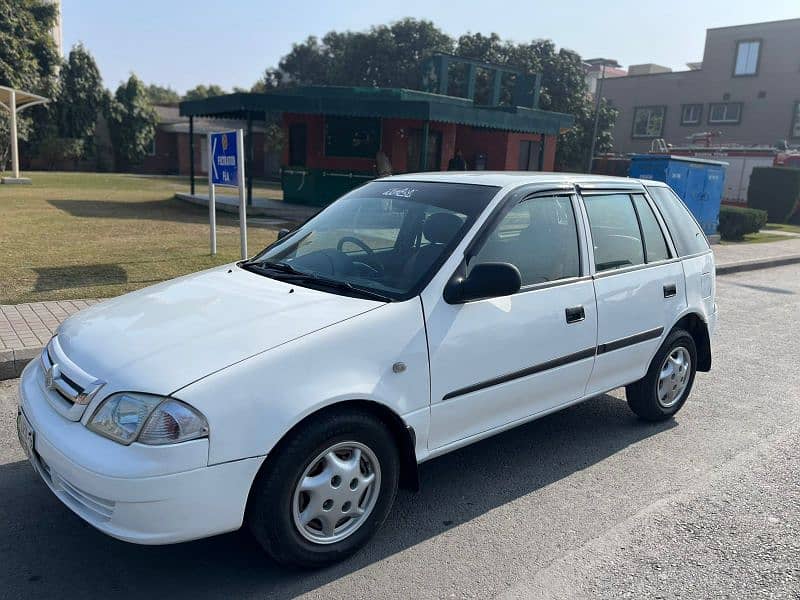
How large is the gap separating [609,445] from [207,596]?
281 cm

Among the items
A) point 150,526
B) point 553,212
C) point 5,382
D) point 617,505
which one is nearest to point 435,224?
point 553,212

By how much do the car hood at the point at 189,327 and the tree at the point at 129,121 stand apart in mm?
42381

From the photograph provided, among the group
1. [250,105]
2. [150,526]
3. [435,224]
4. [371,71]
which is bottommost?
[150,526]

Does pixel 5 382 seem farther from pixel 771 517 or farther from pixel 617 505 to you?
pixel 771 517

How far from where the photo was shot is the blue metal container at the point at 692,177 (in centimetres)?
1577

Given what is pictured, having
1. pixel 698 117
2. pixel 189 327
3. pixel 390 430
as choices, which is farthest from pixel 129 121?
pixel 390 430

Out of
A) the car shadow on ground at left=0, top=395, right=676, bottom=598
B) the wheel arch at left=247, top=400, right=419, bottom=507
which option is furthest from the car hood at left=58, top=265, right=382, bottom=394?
the car shadow on ground at left=0, top=395, right=676, bottom=598

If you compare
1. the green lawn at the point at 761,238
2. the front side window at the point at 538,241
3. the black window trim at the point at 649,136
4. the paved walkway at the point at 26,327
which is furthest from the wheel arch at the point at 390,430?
the black window trim at the point at 649,136

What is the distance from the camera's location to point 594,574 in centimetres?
295

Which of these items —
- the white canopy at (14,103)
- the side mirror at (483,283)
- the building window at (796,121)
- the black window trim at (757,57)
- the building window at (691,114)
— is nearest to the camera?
the side mirror at (483,283)

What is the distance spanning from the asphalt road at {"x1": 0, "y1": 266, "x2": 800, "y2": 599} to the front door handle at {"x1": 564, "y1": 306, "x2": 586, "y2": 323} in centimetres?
96

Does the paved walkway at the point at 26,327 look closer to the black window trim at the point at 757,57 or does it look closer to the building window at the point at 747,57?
the black window trim at the point at 757,57

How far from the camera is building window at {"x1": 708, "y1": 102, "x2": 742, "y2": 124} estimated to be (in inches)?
1622

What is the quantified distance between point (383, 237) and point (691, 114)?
4588cm
